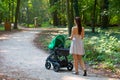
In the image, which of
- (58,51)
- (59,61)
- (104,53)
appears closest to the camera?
(58,51)

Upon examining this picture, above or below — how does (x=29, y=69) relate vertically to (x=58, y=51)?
below

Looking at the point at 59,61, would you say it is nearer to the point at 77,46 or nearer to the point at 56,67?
the point at 56,67

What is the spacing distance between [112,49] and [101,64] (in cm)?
216

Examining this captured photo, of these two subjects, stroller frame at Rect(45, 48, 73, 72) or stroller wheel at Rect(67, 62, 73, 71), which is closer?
stroller frame at Rect(45, 48, 73, 72)

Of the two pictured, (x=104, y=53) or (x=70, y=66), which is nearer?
(x=70, y=66)

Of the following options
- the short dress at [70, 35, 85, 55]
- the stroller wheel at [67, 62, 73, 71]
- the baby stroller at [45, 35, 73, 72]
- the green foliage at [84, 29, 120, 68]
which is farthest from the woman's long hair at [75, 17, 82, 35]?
the green foliage at [84, 29, 120, 68]

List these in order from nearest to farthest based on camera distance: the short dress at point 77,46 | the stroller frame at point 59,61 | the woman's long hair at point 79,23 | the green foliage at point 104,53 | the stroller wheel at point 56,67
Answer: the woman's long hair at point 79,23
the short dress at point 77,46
the stroller frame at point 59,61
the stroller wheel at point 56,67
the green foliage at point 104,53

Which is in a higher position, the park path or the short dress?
the short dress

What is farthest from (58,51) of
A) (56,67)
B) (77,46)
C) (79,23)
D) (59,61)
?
(79,23)

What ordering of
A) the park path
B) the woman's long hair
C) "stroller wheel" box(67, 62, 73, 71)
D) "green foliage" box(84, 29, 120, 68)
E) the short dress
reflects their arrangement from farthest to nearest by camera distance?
1. "green foliage" box(84, 29, 120, 68)
2. "stroller wheel" box(67, 62, 73, 71)
3. the short dress
4. the woman's long hair
5. the park path

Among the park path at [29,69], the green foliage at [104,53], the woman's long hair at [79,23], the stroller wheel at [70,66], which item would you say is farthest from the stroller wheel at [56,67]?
the green foliage at [104,53]

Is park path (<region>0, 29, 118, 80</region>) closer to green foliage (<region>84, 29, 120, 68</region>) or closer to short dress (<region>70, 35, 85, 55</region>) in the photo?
short dress (<region>70, 35, 85, 55</region>)

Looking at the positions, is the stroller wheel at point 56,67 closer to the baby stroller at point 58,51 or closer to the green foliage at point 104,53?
the baby stroller at point 58,51

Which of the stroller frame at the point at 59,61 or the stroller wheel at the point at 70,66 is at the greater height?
the stroller frame at the point at 59,61
